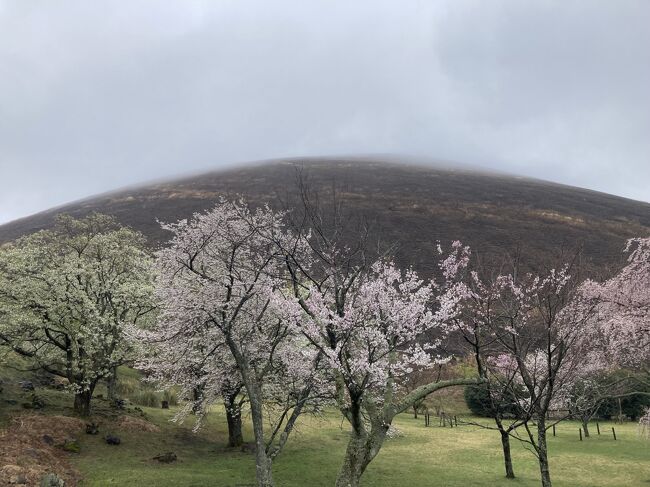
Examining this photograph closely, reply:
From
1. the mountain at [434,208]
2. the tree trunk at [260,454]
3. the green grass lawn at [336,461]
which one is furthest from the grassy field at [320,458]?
the mountain at [434,208]

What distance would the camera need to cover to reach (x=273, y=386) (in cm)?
2583

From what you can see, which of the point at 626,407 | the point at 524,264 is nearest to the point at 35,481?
the point at 626,407

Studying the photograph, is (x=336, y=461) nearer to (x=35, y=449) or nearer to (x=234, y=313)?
(x=234, y=313)

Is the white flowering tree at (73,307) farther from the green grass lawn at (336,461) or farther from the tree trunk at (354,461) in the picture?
the tree trunk at (354,461)

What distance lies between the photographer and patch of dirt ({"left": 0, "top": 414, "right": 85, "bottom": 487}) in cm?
1906

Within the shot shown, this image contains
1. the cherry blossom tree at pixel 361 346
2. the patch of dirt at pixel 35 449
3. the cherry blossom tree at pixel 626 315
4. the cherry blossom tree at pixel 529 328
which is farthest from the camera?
the cherry blossom tree at pixel 626 315

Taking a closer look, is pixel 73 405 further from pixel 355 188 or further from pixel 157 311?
pixel 355 188

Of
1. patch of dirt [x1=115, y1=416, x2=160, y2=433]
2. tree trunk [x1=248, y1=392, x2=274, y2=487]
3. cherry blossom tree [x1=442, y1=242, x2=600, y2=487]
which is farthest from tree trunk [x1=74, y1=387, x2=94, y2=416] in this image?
cherry blossom tree [x1=442, y1=242, x2=600, y2=487]

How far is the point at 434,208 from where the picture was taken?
120562 millimetres

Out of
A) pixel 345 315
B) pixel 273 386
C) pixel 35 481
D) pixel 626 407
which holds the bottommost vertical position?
pixel 626 407

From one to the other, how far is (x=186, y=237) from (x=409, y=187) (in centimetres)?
12775

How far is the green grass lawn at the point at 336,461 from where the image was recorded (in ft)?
74.2

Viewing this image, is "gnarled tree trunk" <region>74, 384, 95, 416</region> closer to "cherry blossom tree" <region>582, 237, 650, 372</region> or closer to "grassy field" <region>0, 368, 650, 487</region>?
"grassy field" <region>0, 368, 650, 487</region>

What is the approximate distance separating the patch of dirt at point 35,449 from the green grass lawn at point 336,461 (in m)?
1.05
